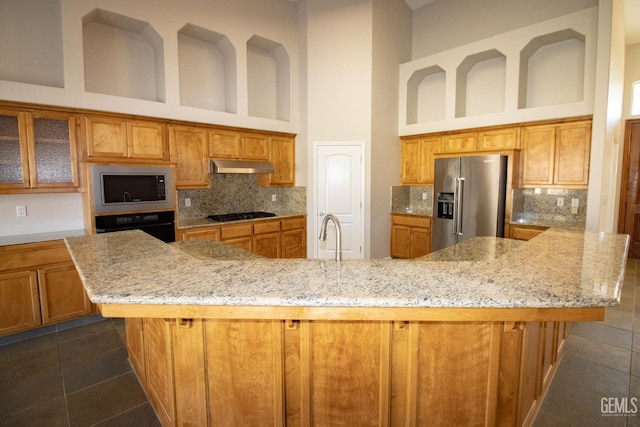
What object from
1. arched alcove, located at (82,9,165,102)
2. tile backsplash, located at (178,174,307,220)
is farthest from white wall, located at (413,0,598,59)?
arched alcove, located at (82,9,165,102)

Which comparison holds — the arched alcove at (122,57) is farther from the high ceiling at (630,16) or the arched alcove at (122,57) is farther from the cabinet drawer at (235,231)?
the high ceiling at (630,16)

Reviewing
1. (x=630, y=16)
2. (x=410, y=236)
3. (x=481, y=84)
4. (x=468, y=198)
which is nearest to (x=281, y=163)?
(x=410, y=236)

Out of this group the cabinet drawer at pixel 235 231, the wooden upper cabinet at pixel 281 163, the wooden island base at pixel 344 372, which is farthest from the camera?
the wooden upper cabinet at pixel 281 163

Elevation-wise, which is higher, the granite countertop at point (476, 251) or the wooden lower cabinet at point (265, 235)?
the granite countertop at point (476, 251)

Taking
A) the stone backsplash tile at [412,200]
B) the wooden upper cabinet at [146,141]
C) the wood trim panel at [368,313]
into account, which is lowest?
the wood trim panel at [368,313]

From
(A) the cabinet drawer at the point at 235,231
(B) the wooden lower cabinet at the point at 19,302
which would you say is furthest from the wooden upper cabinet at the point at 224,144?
(B) the wooden lower cabinet at the point at 19,302

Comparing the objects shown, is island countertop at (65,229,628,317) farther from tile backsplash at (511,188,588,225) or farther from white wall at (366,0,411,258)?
white wall at (366,0,411,258)

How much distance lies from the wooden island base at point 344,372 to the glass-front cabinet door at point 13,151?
3025mm

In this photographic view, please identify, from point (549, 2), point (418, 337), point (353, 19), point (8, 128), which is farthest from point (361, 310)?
point (549, 2)

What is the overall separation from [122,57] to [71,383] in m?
3.87

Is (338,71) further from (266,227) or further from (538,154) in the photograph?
(538,154)

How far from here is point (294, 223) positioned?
5441 mm

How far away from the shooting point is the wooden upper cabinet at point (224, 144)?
471 cm

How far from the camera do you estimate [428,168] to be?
5555 mm
